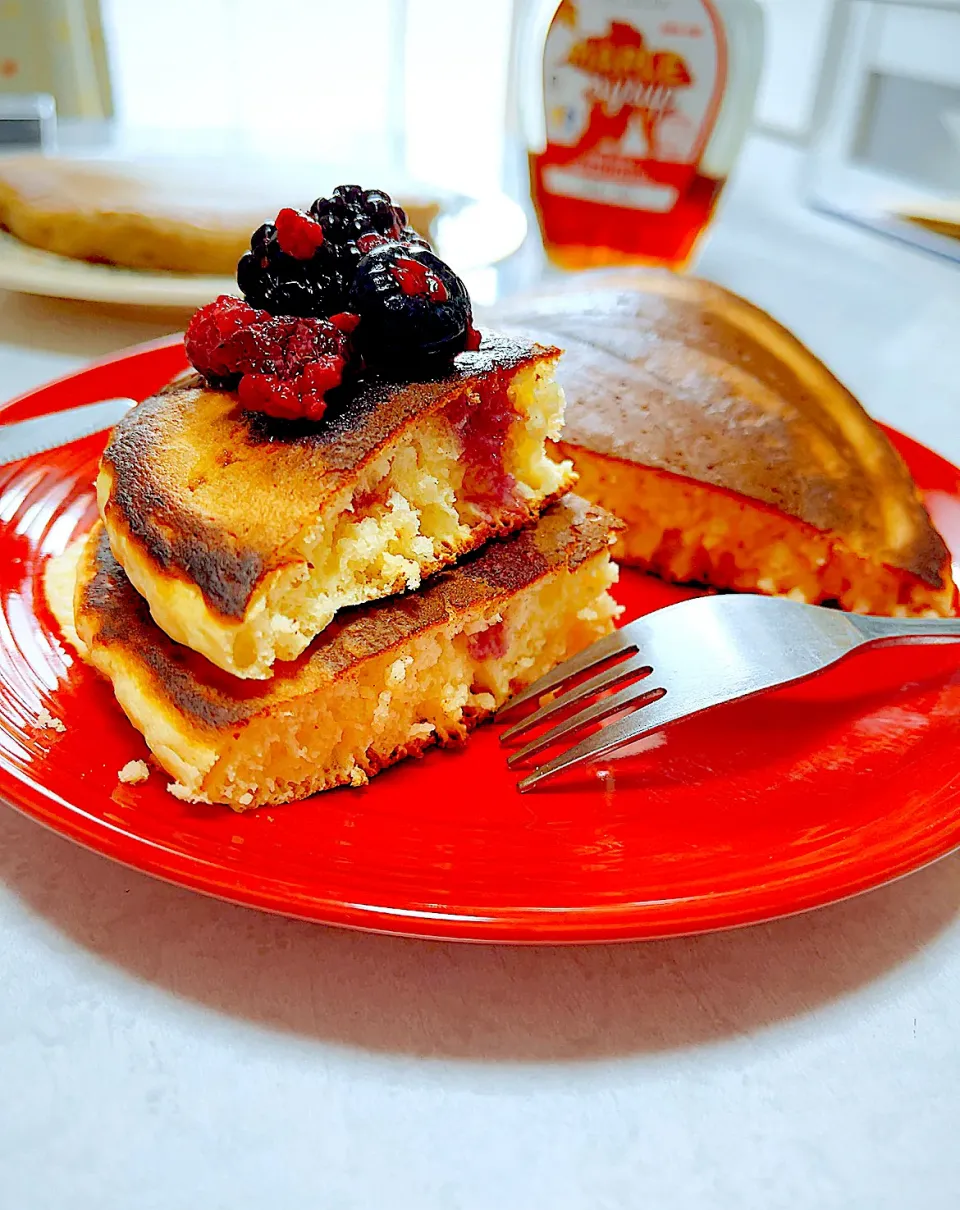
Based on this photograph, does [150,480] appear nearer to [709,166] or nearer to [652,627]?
[652,627]

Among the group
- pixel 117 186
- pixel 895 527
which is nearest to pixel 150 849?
pixel 895 527

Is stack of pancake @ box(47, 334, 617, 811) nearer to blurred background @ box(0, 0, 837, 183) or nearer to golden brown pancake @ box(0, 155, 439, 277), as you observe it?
golden brown pancake @ box(0, 155, 439, 277)

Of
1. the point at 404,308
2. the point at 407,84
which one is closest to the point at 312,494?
the point at 404,308

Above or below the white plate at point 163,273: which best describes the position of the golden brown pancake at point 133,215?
above

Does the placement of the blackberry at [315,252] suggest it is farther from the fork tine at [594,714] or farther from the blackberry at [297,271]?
the fork tine at [594,714]

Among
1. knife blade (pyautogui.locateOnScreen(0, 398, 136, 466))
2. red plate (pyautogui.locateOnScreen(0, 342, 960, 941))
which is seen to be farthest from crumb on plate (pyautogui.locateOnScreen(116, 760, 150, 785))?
knife blade (pyautogui.locateOnScreen(0, 398, 136, 466))

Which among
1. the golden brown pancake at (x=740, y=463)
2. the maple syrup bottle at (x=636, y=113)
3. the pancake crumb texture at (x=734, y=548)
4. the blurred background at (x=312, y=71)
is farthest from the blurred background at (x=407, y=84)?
the pancake crumb texture at (x=734, y=548)

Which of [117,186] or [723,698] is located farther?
[117,186]
